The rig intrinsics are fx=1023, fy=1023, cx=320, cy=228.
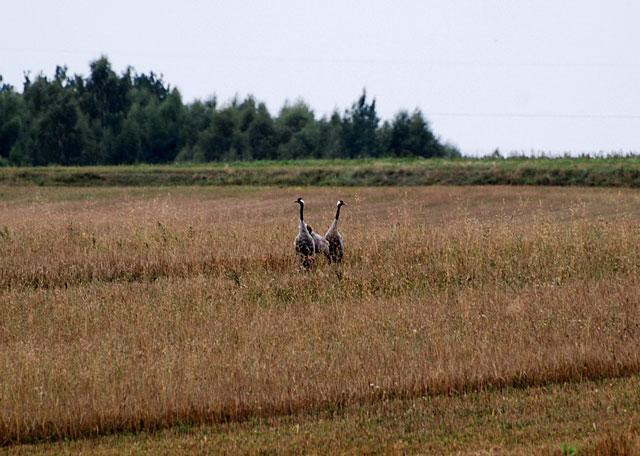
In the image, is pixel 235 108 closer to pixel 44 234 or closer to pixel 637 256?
pixel 44 234

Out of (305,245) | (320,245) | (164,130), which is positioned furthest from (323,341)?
(164,130)

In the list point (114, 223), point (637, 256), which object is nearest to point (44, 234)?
point (114, 223)

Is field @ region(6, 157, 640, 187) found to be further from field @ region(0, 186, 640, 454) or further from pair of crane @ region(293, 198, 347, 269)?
pair of crane @ region(293, 198, 347, 269)

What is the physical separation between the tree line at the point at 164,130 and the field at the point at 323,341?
50496 mm

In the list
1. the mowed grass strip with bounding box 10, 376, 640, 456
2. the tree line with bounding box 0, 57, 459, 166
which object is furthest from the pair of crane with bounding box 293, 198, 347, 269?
the tree line with bounding box 0, 57, 459, 166

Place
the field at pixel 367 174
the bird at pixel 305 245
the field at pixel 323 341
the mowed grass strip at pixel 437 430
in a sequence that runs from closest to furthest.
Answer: the mowed grass strip at pixel 437 430, the field at pixel 323 341, the bird at pixel 305 245, the field at pixel 367 174

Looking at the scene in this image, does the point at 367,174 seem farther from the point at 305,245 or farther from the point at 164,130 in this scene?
the point at 164,130

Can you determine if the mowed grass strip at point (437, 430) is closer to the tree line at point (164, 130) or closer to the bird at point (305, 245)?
the bird at point (305, 245)

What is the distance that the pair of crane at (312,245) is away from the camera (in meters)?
19.9

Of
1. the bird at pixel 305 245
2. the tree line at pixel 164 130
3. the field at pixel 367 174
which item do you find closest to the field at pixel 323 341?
the bird at pixel 305 245

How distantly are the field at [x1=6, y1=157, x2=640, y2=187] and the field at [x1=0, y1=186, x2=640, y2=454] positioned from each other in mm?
18343

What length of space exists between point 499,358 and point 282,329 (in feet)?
11.4

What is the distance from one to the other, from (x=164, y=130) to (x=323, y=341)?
6911 centimetres

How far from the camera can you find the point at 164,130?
3187 inches
